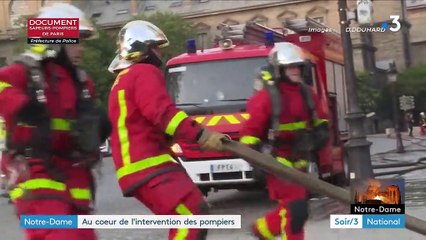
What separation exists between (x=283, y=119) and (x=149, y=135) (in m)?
1.39

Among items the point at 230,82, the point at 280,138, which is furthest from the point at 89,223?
the point at 230,82

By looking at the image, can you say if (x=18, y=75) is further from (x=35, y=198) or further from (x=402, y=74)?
(x=402, y=74)

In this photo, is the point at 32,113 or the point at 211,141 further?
the point at 211,141

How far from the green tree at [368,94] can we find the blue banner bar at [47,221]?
11.2m

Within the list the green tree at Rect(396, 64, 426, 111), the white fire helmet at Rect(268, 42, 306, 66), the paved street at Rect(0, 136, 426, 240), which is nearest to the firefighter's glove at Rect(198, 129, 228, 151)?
the paved street at Rect(0, 136, 426, 240)

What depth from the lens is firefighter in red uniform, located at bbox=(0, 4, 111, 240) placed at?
3871mm

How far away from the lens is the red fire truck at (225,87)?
922 cm

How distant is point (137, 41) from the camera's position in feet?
14.4

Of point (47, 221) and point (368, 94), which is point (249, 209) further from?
point (368, 94)

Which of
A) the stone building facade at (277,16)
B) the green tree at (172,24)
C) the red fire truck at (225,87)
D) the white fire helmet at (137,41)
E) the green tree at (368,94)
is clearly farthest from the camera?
the green tree at (172,24)

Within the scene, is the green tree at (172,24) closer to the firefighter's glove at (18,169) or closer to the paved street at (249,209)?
the paved street at (249,209)

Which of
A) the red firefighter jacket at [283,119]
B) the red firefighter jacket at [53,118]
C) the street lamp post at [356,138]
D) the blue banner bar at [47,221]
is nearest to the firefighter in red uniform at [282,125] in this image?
the red firefighter jacket at [283,119]

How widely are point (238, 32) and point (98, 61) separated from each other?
291 centimetres

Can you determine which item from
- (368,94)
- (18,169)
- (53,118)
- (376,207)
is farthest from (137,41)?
(368,94)
